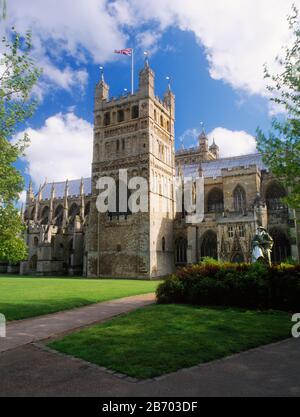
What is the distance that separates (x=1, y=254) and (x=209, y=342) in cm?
830

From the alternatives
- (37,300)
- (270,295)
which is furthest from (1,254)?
(270,295)

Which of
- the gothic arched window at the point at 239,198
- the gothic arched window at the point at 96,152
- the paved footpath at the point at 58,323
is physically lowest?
the paved footpath at the point at 58,323

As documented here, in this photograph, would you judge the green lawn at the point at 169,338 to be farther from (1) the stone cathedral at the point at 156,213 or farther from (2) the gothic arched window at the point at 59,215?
(2) the gothic arched window at the point at 59,215

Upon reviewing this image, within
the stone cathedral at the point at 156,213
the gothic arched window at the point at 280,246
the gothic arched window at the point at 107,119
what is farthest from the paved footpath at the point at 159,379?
the gothic arched window at the point at 107,119

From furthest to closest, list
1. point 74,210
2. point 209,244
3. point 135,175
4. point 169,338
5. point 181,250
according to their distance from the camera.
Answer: point 74,210 → point 181,250 → point 135,175 → point 209,244 → point 169,338

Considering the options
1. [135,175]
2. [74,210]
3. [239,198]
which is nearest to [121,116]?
[135,175]

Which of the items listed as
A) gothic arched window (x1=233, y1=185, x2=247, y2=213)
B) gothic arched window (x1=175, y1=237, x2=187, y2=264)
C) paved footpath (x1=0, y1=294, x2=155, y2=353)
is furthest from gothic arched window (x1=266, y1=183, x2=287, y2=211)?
paved footpath (x1=0, y1=294, x2=155, y2=353)

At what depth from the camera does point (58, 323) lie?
34.4ft

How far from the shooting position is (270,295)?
12430mm

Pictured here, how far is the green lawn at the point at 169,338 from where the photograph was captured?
6.27 meters

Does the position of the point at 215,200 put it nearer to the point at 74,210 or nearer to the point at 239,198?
the point at 239,198

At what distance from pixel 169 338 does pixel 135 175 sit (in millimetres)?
30293

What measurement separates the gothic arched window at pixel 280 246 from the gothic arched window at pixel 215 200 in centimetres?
1027
